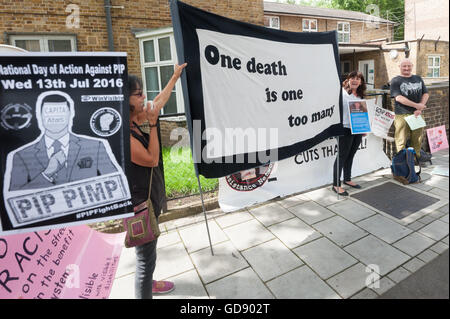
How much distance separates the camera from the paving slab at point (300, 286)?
2.52m

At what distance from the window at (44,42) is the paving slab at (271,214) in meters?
6.94

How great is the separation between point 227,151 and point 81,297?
1851 millimetres

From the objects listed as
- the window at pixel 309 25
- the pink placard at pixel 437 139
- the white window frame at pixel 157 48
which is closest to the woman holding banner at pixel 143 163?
the white window frame at pixel 157 48

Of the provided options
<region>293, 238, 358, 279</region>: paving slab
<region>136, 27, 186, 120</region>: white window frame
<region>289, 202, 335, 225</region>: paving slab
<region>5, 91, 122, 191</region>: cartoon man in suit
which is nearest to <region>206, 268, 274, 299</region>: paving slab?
<region>293, 238, 358, 279</region>: paving slab

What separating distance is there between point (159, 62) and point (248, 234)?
6.74m

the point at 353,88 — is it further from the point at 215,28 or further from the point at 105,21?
the point at 105,21

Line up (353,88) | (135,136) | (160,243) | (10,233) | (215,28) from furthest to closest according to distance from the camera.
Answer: (353,88) < (160,243) < (215,28) < (135,136) < (10,233)

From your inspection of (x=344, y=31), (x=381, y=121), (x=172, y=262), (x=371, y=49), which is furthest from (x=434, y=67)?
(x=172, y=262)

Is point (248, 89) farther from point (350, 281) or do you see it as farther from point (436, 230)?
point (436, 230)

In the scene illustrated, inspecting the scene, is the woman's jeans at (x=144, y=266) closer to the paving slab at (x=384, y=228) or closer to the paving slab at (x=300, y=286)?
the paving slab at (x=300, y=286)

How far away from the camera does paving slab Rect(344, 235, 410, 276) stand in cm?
288

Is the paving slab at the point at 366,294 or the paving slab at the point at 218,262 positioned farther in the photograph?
the paving slab at the point at 218,262
